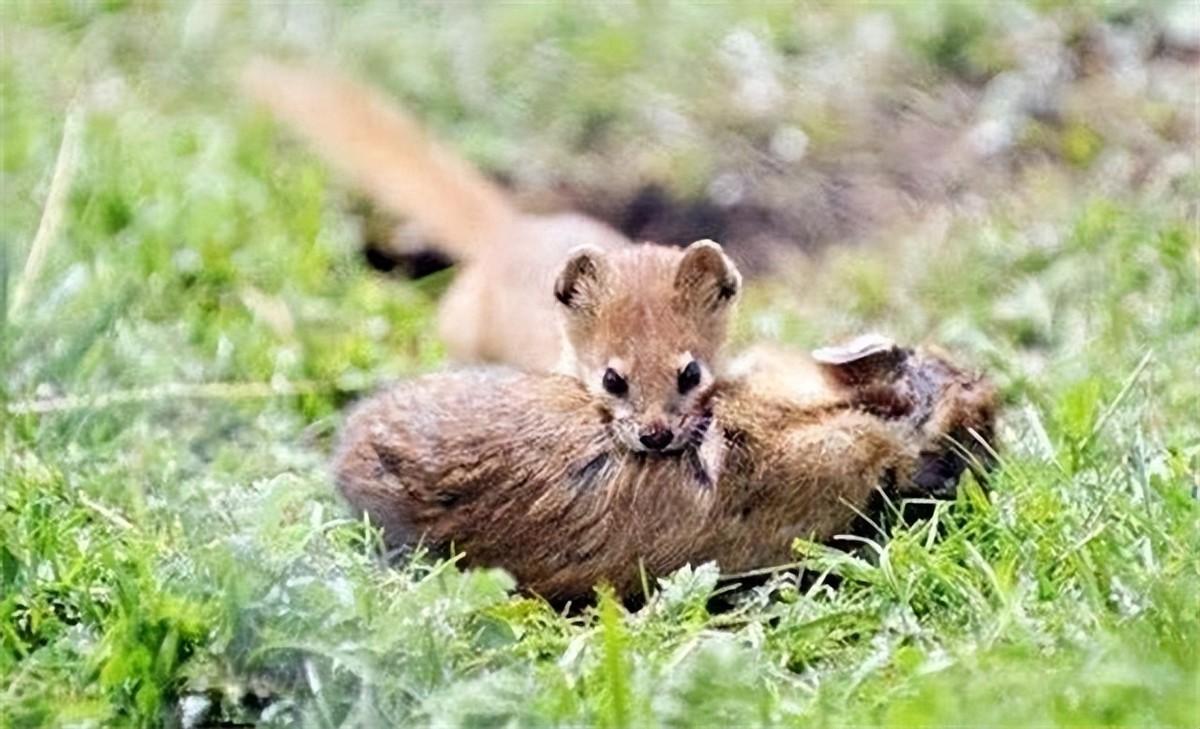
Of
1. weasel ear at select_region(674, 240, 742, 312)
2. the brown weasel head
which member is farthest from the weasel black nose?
weasel ear at select_region(674, 240, 742, 312)

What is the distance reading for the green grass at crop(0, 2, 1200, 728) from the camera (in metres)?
3.89

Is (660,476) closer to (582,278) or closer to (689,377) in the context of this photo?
(689,377)

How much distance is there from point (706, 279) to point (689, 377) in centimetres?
27

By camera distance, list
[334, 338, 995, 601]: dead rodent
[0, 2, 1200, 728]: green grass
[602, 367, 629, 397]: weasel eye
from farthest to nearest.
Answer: [602, 367, 629, 397]: weasel eye < [334, 338, 995, 601]: dead rodent < [0, 2, 1200, 728]: green grass

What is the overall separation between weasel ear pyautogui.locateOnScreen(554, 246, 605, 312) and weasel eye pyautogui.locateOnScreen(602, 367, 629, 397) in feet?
0.91

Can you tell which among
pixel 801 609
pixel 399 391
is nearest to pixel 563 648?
pixel 801 609

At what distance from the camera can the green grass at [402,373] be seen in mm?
3887

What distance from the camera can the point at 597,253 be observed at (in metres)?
5.28

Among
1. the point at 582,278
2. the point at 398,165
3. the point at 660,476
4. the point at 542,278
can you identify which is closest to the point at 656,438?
the point at 660,476

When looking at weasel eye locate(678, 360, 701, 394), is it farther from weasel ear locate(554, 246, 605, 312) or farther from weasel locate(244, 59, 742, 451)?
weasel ear locate(554, 246, 605, 312)

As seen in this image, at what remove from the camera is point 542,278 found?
6.16 metres

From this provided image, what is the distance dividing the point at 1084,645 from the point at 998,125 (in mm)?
3312

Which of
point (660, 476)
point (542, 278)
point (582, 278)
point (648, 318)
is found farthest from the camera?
point (542, 278)

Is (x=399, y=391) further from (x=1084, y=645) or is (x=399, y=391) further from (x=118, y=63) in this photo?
(x=118, y=63)
